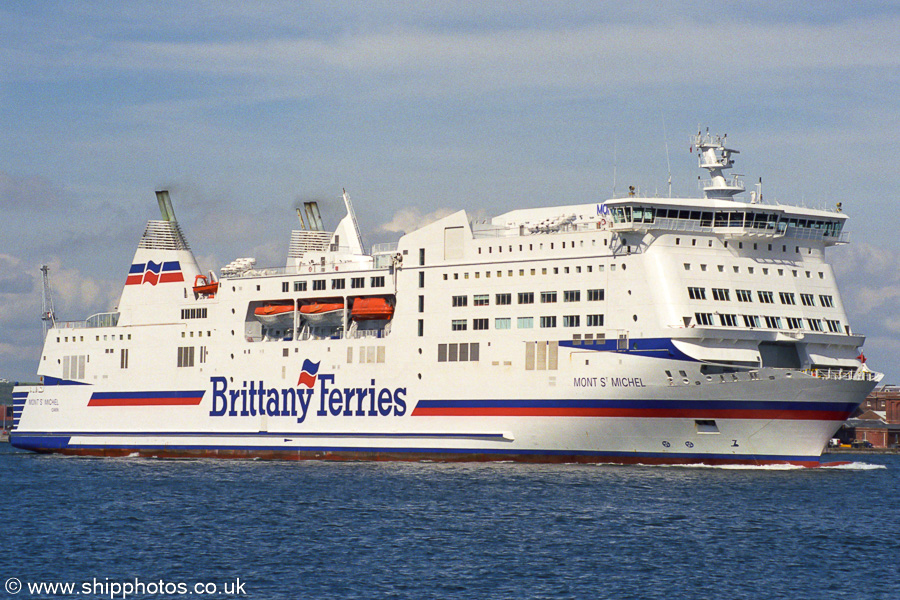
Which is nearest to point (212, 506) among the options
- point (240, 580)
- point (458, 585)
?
point (240, 580)

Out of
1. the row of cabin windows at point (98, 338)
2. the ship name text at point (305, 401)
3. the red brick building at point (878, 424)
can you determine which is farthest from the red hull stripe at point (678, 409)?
the red brick building at point (878, 424)

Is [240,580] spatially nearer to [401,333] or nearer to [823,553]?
[823,553]

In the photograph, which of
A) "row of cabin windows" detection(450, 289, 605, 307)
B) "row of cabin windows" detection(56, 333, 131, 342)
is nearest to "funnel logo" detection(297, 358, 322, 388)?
"row of cabin windows" detection(450, 289, 605, 307)

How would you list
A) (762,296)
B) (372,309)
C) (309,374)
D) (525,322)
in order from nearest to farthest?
(762,296) < (525,322) < (372,309) < (309,374)

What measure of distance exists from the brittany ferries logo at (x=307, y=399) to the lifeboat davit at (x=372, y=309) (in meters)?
2.78

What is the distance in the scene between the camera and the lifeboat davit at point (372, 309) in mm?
50156

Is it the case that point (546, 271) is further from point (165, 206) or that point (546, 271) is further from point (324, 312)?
point (165, 206)

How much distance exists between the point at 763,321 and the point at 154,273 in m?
29.6

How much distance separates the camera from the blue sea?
25672 mm

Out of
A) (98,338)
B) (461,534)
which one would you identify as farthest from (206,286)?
(461,534)

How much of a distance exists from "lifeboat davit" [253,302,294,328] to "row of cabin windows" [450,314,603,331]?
8915 millimetres

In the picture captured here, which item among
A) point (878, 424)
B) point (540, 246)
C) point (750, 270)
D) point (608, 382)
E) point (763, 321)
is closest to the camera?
point (608, 382)

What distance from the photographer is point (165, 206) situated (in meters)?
60.0

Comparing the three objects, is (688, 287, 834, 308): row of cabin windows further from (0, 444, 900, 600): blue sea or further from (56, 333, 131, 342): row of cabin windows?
(56, 333, 131, 342): row of cabin windows
